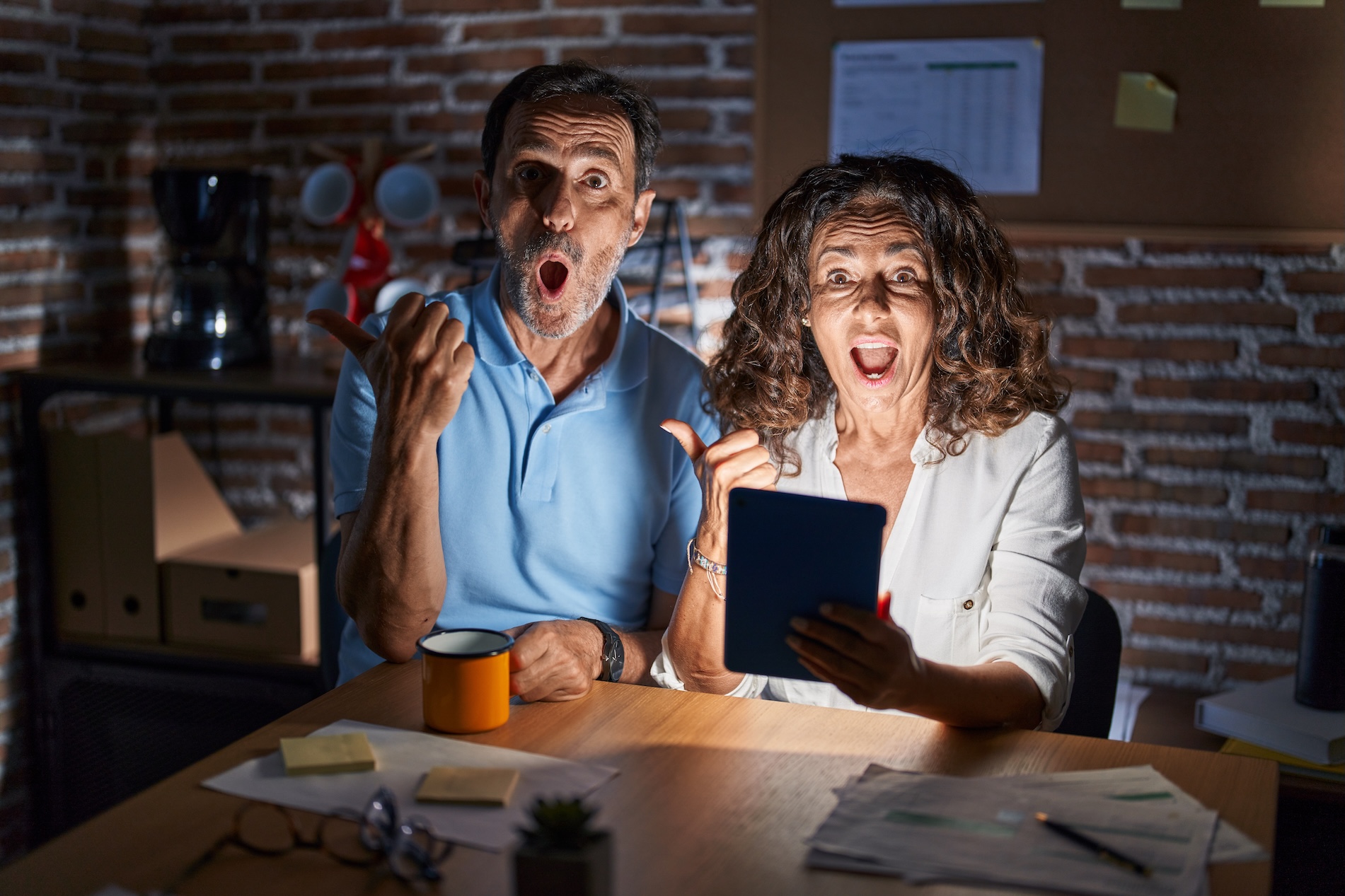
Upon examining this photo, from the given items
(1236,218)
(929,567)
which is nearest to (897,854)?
(929,567)

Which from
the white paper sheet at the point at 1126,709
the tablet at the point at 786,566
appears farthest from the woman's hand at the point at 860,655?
the white paper sheet at the point at 1126,709

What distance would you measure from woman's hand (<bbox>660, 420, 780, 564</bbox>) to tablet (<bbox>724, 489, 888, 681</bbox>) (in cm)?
20

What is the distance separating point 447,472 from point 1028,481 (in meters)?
0.86

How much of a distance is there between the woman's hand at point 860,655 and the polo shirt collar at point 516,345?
75 centimetres

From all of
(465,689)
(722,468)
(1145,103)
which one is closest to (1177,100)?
(1145,103)

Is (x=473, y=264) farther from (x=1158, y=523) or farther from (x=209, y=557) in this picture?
(x=1158, y=523)

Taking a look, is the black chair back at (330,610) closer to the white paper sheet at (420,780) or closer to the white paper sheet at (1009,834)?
the white paper sheet at (420,780)

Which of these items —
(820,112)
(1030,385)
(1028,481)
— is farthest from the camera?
(820,112)

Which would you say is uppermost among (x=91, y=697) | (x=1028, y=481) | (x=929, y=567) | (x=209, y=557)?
(x=1028, y=481)

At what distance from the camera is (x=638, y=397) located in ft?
6.10

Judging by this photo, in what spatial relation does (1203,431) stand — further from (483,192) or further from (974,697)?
(483,192)

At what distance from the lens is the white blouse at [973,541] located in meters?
1.56

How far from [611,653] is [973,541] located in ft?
1.75

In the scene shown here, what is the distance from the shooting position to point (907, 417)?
1.77 metres
